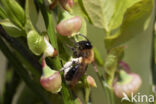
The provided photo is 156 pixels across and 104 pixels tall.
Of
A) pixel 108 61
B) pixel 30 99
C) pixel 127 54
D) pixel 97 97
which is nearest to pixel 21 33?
pixel 108 61

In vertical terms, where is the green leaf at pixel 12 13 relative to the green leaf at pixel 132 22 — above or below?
above

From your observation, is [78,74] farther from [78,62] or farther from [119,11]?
[119,11]

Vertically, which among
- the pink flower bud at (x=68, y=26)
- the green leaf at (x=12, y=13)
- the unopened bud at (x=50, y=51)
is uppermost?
the green leaf at (x=12, y=13)

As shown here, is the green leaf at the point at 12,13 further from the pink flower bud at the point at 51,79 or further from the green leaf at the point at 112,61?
the green leaf at the point at 112,61

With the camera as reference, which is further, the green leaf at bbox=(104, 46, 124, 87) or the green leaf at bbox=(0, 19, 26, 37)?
the green leaf at bbox=(104, 46, 124, 87)

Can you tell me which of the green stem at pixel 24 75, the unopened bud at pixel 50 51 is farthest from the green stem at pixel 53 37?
the green stem at pixel 24 75

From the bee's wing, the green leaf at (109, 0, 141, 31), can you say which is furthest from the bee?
the green leaf at (109, 0, 141, 31)

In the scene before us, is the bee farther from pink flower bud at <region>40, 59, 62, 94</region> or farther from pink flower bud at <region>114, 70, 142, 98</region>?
pink flower bud at <region>114, 70, 142, 98</region>
